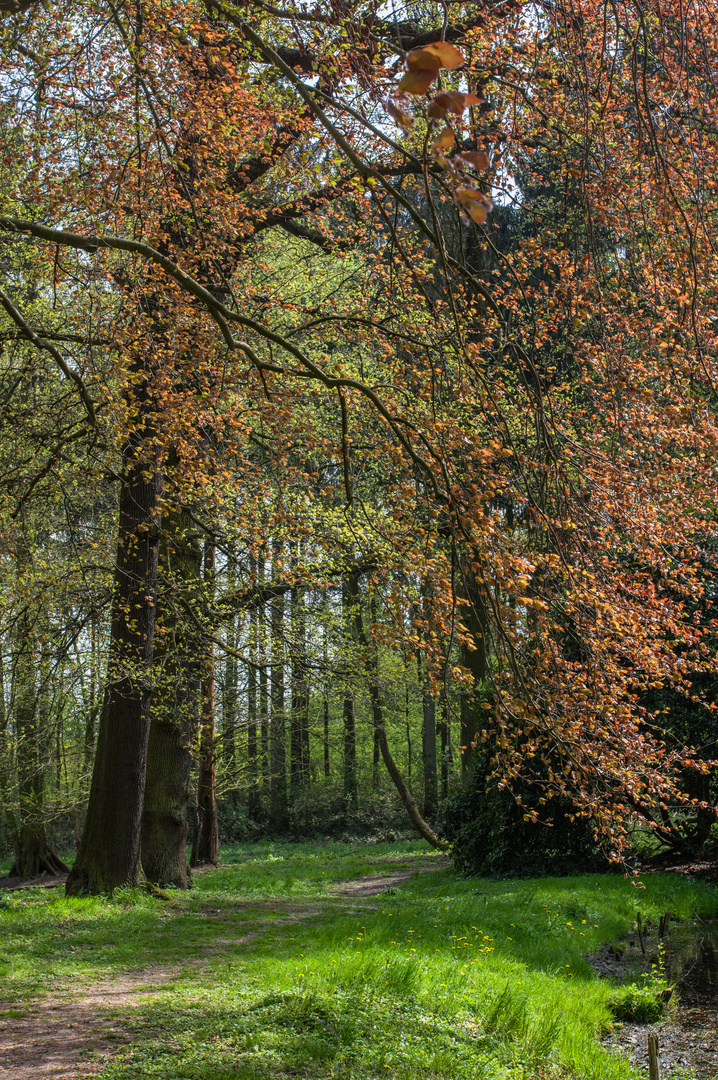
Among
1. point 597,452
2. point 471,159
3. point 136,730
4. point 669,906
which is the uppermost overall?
point 597,452

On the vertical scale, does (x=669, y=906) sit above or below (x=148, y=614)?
below

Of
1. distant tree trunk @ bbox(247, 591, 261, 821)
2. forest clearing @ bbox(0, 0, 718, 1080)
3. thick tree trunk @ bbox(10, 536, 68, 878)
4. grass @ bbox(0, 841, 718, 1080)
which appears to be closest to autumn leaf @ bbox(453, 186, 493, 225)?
forest clearing @ bbox(0, 0, 718, 1080)

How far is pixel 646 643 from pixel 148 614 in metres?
6.53

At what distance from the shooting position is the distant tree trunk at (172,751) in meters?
10.7

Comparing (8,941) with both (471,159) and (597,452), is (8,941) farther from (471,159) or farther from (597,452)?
(471,159)

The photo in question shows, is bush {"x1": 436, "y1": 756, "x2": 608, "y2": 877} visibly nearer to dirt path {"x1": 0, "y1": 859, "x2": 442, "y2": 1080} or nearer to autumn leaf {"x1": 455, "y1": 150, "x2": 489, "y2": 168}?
dirt path {"x1": 0, "y1": 859, "x2": 442, "y2": 1080}

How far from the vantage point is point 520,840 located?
11.9m

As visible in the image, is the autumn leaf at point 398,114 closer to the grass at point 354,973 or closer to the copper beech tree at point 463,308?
the copper beech tree at point 463,308

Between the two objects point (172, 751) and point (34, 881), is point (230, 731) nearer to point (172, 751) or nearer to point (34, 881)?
point (172, 751)

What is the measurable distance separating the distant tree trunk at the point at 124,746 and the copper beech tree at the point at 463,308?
2.25ft

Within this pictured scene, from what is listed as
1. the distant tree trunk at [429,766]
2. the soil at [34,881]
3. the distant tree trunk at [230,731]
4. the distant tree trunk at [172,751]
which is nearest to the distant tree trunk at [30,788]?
the soil at [34,881]

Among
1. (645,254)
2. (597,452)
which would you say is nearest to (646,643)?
(597,452)

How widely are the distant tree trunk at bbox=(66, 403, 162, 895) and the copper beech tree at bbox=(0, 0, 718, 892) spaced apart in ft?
2.25

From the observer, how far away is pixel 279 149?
25.3 ft
